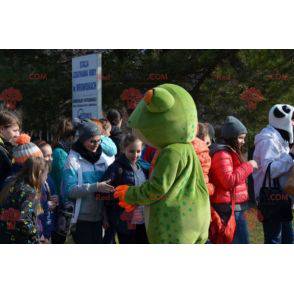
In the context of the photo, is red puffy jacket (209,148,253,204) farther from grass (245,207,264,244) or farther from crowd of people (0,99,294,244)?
grass (245,207,264,244)

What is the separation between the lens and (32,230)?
3.98 metres

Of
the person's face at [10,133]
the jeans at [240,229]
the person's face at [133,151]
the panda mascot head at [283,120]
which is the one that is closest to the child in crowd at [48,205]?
the person's face at [10,133]

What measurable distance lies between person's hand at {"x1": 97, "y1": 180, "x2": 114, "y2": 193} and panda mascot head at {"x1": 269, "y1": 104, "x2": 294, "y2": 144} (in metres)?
1.58

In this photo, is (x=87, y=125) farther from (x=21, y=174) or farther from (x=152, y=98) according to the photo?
(x=152, y=98)

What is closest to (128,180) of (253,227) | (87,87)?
(253,227)

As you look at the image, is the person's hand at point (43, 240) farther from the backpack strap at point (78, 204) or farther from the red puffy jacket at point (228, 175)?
the red puffy jacket at point (228, 175)

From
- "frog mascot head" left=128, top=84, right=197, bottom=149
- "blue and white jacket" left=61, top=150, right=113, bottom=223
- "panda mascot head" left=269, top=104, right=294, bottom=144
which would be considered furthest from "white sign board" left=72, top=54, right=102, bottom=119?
"frog mascot head" left=128, top=84, right=197, bottom=149

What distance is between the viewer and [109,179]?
174 inches

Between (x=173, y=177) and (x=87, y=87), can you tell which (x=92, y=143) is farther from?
(x=87, y=87)

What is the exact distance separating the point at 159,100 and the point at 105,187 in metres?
1.07

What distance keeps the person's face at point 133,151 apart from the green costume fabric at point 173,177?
24.7 inches

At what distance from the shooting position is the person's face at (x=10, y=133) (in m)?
4.86

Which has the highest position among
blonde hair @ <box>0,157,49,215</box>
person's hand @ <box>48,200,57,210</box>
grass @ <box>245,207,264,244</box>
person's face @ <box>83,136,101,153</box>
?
person's face @ <box>83,136,101,153</box>

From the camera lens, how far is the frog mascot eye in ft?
11.7
